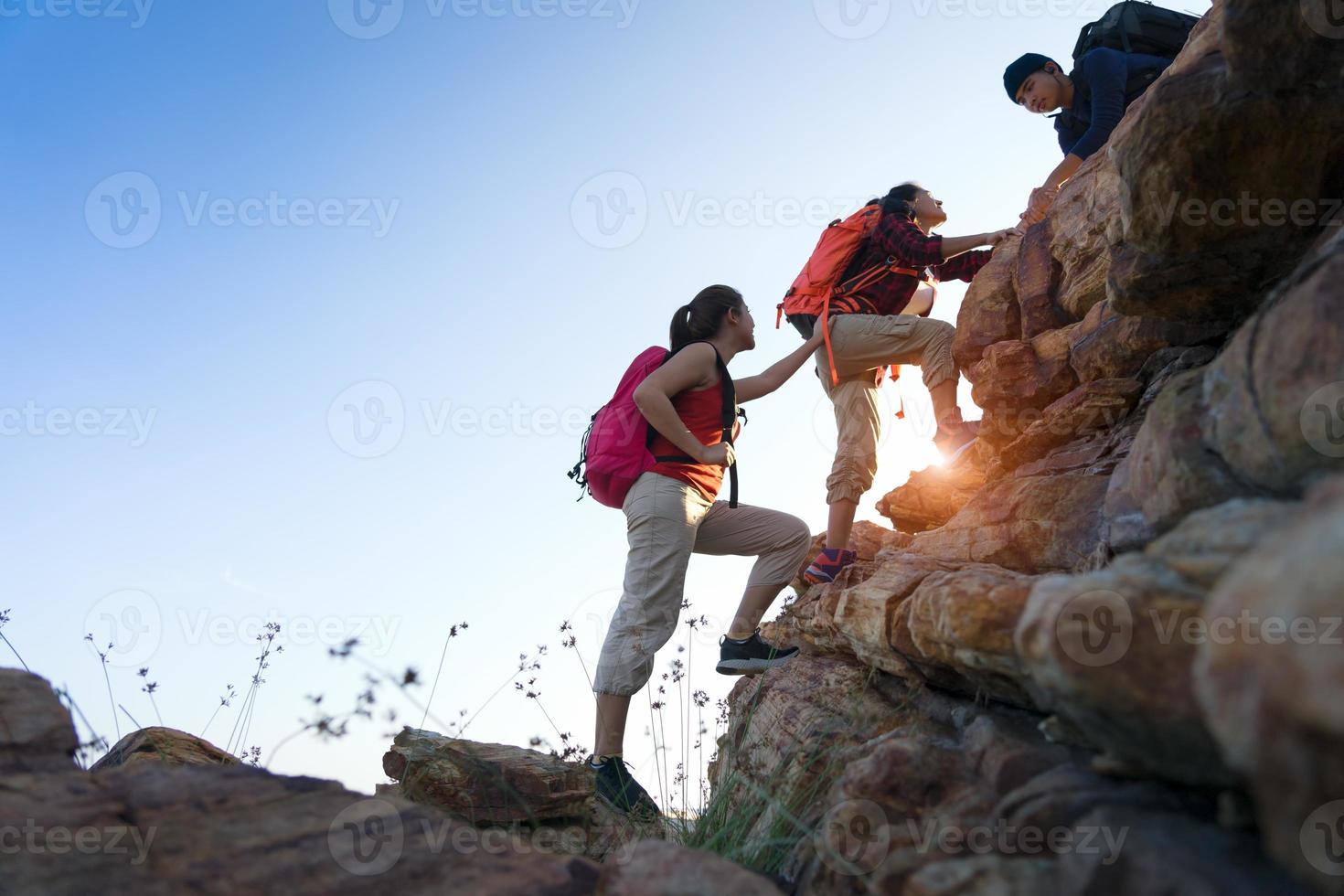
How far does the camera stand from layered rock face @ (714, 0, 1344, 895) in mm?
1620

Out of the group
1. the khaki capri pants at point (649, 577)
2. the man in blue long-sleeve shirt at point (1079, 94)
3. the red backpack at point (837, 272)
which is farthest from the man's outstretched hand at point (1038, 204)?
the khaki capri pants at point (649, 577)

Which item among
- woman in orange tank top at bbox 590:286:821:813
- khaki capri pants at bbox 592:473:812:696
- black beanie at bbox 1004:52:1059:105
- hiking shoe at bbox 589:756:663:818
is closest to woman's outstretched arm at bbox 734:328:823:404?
woman in orange tank top at bbox 590:286:821:813

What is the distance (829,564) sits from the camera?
697 centimetres

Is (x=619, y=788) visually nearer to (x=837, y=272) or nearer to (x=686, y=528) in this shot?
(x=686, y=528)

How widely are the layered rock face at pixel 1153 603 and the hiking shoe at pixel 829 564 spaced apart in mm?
354

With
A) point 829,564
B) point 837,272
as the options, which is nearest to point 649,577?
point 829,564

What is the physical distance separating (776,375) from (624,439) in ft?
5.35

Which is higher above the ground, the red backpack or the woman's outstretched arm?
the red backpack

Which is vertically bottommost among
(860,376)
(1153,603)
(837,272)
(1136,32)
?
(1153,603)

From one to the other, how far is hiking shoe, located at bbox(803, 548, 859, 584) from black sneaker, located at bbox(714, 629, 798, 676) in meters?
0.67

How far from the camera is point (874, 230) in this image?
7441 mm

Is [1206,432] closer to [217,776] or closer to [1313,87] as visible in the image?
[1313,87]

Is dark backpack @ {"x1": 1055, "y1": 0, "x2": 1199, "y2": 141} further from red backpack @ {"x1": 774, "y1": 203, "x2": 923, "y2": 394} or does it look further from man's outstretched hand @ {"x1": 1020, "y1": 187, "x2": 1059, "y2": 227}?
red backpack @ {"x1": 774, "y1": 203, "x2": 923, "y2": 394}

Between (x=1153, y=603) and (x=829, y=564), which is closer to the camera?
(x=1153, y=603)
